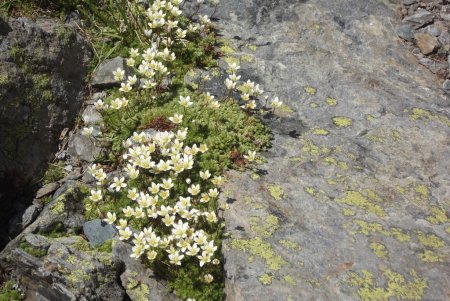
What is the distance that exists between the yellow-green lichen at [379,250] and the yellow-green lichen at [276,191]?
1067 millimetres

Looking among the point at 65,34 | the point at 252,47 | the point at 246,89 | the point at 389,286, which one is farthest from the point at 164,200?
the point at 252,47

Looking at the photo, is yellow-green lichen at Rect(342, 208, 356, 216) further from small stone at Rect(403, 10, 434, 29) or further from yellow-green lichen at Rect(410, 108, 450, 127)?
small stone at Rect(403, 10, 434, 29)

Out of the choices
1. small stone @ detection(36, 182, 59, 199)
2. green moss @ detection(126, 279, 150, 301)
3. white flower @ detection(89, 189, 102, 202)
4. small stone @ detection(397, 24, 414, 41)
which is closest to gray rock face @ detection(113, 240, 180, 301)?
green moss @ detection(126, 279, 150, 301)

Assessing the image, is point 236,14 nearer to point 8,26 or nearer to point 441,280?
point 8,26

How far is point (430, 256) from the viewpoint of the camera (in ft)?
15.2

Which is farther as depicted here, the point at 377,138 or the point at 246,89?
the point at 246,89

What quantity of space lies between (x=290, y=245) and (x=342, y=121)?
6.86 feet

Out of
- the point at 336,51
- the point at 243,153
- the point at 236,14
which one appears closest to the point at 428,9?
the point at 336,51

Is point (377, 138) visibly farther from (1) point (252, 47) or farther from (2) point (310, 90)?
(1) point (252, 47)

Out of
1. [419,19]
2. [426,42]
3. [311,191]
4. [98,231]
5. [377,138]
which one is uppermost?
[419,19]

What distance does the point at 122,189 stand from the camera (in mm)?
5586

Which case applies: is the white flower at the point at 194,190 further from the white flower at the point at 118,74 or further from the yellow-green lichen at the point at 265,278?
the white flower at the point at 118,74

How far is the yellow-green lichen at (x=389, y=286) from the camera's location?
4293 millimetres

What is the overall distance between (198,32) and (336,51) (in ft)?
6.65
